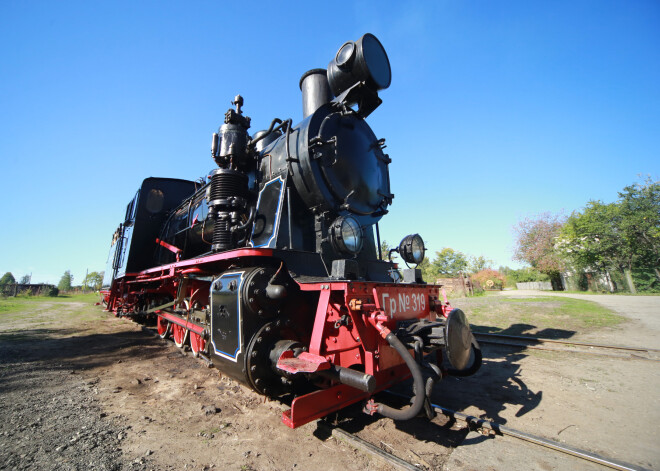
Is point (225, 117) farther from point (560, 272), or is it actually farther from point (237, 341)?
point (560, 272)

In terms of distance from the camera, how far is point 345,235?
11.4ft

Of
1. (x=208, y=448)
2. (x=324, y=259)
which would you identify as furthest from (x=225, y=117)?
(x=208, y=448)

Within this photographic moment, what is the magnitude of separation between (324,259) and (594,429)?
324 centimetres

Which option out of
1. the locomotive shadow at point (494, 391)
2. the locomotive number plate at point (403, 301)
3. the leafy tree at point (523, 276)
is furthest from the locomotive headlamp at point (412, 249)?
the leafy tree at point (523, 276)

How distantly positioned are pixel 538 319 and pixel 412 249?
8.31 m

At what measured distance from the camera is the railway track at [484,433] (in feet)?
7.39

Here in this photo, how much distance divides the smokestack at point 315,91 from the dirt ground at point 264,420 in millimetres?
4596

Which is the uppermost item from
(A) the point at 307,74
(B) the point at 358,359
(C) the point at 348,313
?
(A) the point at 307,74

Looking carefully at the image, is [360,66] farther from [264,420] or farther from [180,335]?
[180,335]

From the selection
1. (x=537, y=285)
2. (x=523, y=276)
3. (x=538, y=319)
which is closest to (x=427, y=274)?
(x=537, y=285)

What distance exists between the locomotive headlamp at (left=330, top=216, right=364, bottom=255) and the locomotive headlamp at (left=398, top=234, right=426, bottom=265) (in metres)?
1.01

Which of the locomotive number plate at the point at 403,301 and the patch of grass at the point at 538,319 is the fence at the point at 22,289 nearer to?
the patch of grass at the point at 538,319

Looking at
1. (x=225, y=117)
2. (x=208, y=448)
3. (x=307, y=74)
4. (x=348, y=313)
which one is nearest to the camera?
(x=208, y=448)

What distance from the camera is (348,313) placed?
2730 millimetres
